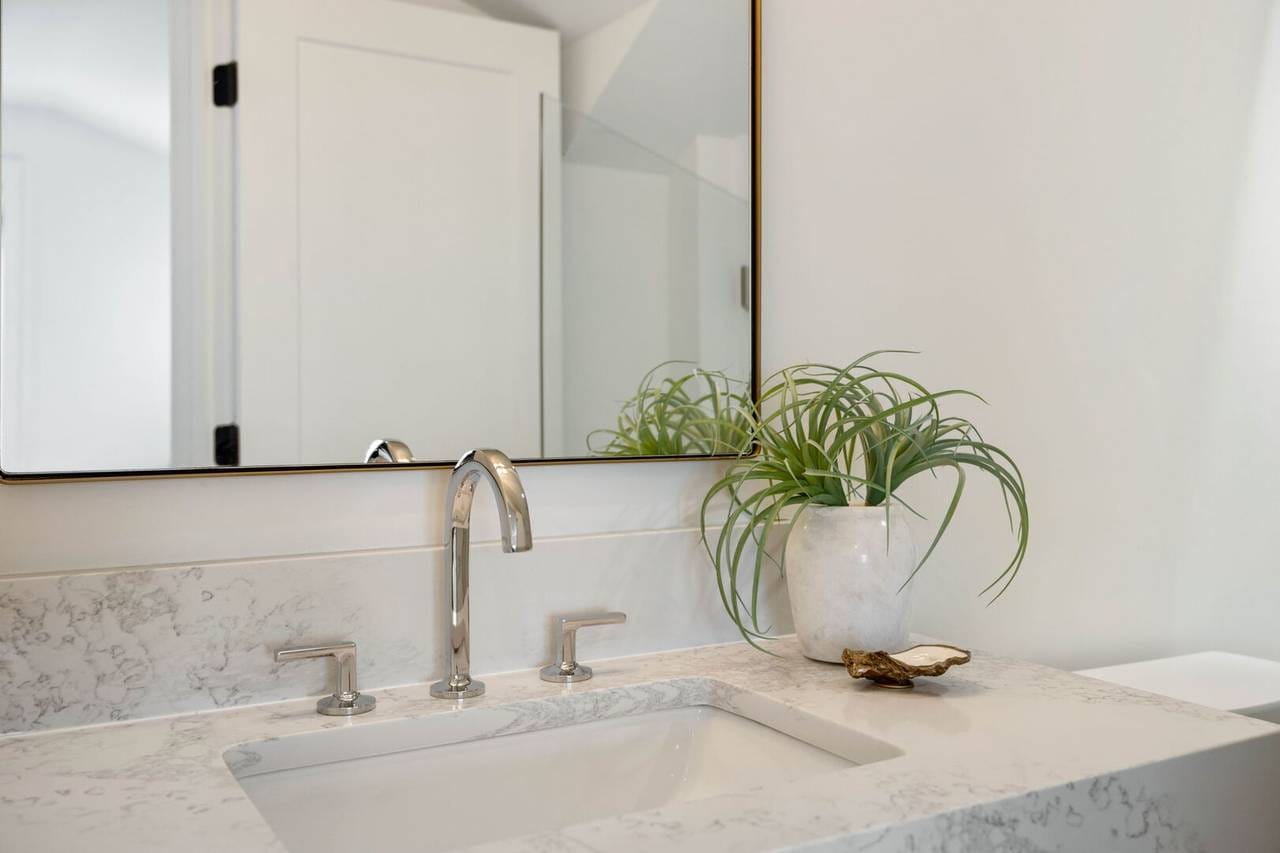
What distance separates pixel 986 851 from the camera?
2.50 feet

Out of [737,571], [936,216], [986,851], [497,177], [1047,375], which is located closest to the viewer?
[986,851]

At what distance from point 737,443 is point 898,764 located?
1.84 ft

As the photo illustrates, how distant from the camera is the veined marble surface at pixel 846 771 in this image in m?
0.71

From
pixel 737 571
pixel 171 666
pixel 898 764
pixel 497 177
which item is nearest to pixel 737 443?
pixel 737 571

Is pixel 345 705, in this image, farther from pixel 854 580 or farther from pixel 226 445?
pixel 854 580

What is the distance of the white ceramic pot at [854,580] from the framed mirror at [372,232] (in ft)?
0.68

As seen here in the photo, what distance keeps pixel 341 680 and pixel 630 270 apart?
1.94 feet

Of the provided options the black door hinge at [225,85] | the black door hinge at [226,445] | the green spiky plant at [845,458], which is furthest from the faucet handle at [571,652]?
the black door hinge at [225,85]

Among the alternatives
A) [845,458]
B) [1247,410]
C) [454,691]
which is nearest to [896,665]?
[845,458]

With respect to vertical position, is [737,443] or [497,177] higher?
[497,177]

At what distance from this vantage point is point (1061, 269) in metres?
1.57

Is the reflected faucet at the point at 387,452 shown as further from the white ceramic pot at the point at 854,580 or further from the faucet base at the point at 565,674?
the white ceramic pot at the point at 854,580

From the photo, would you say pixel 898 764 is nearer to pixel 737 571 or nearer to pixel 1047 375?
pixel 737 571

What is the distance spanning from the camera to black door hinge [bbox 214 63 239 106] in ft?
3.35
